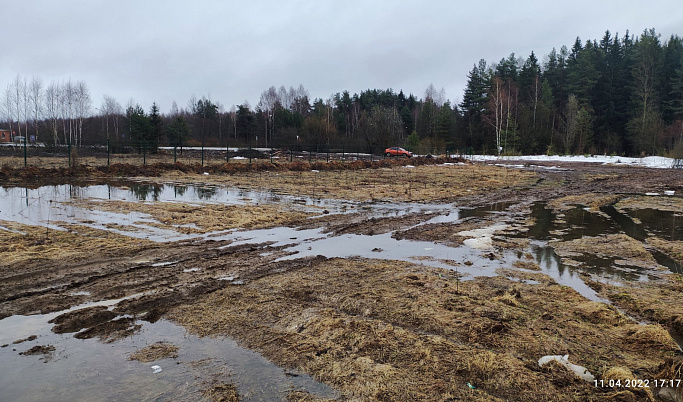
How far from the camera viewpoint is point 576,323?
4.70 metres

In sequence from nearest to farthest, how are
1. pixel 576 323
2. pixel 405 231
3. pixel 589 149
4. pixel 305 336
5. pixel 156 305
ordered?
1. pixel 305 336
2. pixel 576 323
3. pixel 156 305
4. pixel 405 231
5. pixel 589 149

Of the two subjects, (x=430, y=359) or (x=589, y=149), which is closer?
(x=430, y=359)

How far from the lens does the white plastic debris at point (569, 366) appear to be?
143 inches

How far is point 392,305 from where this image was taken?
5.19 meters

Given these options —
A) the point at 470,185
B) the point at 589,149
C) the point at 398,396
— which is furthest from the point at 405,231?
the point at 589,149

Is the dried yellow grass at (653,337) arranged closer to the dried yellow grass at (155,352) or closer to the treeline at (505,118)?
the dried yellow grass at (155,352)

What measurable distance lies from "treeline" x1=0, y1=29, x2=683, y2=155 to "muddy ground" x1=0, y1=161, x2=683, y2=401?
133 ft

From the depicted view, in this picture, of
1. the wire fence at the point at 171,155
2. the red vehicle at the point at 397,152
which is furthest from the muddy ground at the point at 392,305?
the red vehicle at the point at 397,152

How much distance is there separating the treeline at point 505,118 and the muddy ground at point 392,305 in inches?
1597

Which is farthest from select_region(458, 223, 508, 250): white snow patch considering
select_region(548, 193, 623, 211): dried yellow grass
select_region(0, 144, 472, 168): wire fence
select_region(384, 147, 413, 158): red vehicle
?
select_region(384, 147, 413, 158): red vehicle

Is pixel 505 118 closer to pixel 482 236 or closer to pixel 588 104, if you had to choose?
pixel 588 104

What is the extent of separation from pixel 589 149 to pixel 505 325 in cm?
6515

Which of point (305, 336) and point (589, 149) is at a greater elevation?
point (589, 149)

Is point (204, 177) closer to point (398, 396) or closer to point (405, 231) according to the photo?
point (405, 231)
